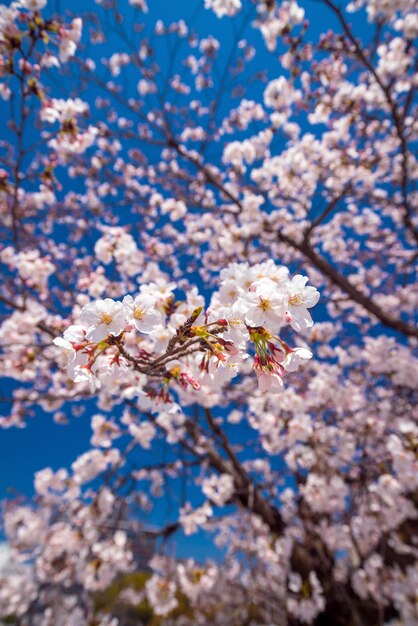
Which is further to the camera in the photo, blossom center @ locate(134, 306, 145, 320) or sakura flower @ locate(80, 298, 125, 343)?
blossom center @ locate(134, 306, 145, 320)

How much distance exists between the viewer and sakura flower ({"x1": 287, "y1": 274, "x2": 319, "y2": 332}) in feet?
3.93

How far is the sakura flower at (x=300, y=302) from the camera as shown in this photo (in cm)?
120

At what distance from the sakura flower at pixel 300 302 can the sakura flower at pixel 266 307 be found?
0.09 meters

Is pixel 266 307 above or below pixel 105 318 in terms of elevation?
below

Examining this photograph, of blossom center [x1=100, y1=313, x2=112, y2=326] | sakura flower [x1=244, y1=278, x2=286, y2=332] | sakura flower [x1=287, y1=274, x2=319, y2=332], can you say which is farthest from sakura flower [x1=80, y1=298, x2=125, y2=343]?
sakura flower [x1=287, y1=274, x2=319, y2=332]

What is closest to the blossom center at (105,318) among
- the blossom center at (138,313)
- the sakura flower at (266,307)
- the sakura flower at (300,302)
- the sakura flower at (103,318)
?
the sakura flower at (103,318)

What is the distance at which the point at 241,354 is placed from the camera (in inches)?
48.4

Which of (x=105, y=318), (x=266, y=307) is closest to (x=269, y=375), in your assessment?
(x=266, y=307)

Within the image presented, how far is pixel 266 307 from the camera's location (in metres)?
1.14

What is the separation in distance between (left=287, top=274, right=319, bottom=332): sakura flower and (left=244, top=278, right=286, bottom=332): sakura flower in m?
0.09

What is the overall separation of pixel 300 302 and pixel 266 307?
6.4 inches

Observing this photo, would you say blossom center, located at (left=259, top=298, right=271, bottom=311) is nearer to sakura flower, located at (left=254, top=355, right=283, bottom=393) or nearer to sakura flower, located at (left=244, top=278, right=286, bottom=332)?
sakura flower, located at (left=244, top=278, right=286, bottom=332)

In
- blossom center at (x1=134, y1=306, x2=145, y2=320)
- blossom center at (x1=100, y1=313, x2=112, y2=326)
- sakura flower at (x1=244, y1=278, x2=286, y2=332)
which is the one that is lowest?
sakura flower at (x1=244, y1=278, x2=286, y2=332)

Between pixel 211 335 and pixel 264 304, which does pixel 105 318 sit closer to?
pixel 211 335
